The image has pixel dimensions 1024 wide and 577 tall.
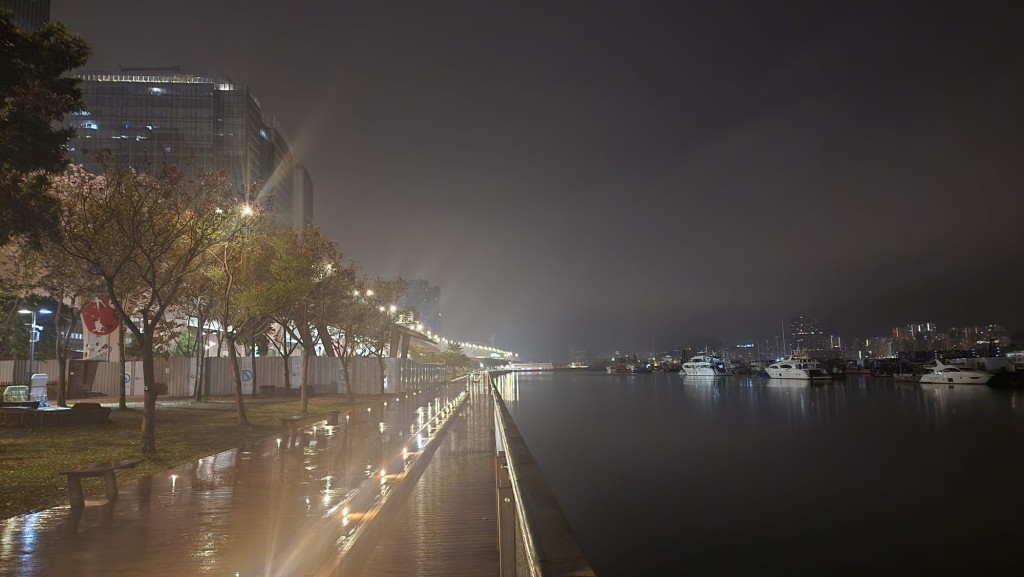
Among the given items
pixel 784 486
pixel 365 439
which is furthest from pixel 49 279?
pixel 784 486

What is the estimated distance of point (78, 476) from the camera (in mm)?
10219

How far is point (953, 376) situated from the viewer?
86.5 m

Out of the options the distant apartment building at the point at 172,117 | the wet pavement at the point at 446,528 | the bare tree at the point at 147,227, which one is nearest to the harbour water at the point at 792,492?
the wet pavement at the point at 446,528

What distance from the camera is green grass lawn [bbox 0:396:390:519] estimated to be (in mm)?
11722

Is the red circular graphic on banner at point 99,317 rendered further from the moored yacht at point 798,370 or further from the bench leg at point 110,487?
the moored yacht at point 798,370

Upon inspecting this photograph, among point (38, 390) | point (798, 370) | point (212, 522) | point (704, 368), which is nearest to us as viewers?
point (212, 522)

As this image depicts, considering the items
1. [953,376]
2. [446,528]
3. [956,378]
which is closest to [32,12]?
[446,528]

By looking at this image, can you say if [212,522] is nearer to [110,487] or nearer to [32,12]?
[110,487]

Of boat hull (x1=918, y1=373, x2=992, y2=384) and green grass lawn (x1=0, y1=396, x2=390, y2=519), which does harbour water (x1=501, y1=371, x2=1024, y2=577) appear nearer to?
green grass lawn (x1=0, y1=396, x2=390, y2=519)

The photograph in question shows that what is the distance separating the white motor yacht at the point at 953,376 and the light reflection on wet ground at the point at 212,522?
91083 mm

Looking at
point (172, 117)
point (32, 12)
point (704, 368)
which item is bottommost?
point (704, 368)

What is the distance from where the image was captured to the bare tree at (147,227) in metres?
16.2

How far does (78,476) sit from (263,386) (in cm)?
3497

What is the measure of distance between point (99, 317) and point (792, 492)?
32829mm
